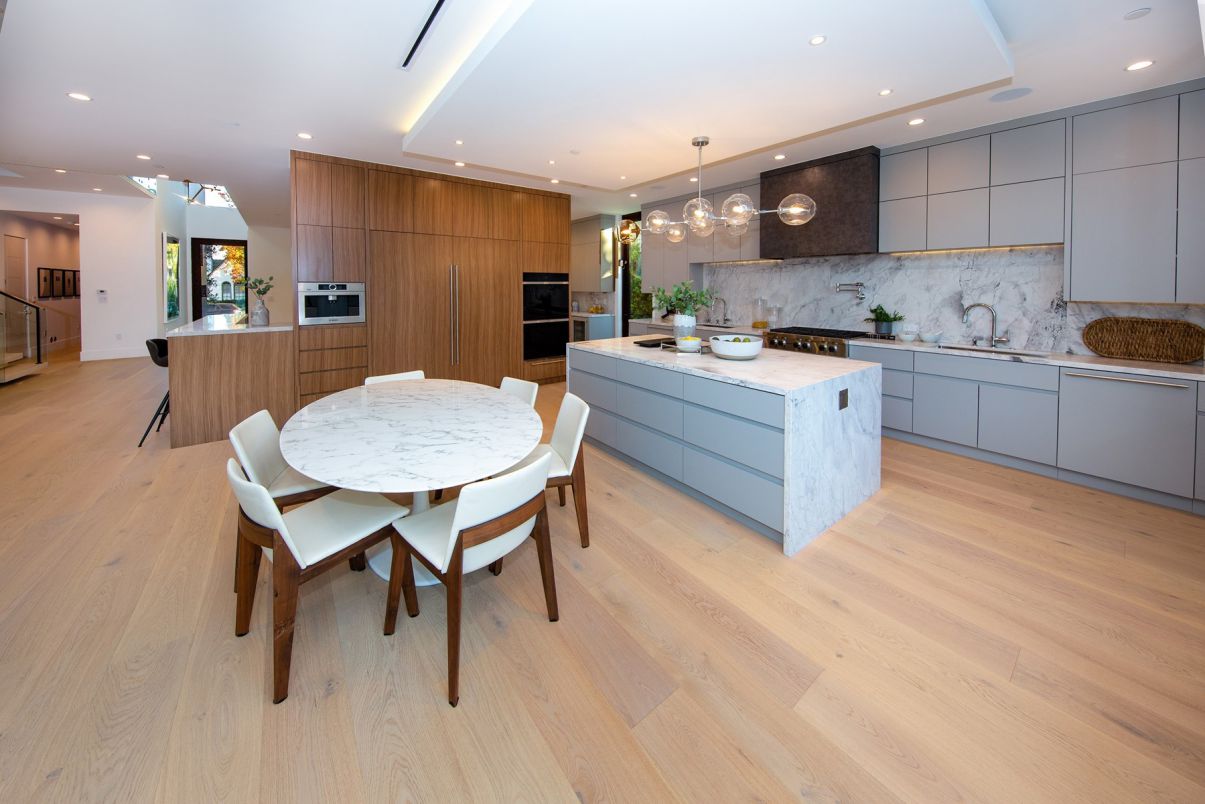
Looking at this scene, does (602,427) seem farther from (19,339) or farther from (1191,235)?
(19,339)

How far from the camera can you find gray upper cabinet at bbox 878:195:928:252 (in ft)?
14.0

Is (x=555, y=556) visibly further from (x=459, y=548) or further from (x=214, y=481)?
(x=214, y=481)

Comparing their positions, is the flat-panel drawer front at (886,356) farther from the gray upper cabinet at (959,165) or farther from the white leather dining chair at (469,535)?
the white leather dining chair at (469,535)

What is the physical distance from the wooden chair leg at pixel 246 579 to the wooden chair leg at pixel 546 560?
3.28 ft

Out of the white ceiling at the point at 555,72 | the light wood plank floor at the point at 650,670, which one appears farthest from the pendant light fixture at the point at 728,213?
the light wood plank floor at the point at 650,670

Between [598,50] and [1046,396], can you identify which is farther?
[1046,396]

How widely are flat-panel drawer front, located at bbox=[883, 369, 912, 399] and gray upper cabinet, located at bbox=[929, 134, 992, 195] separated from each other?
4.85ft

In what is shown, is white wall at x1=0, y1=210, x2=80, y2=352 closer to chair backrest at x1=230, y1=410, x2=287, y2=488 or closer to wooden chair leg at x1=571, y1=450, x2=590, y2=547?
chair backrest at x1=230, y1=410, x2=287, y2=488

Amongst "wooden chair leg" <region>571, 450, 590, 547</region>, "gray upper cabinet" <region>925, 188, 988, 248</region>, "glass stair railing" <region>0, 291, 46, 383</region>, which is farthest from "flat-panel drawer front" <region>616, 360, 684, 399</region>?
"glass stair railing" <region>0, 291, 46, 383</region>

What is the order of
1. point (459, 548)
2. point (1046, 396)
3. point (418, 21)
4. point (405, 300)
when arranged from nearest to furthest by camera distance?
1. point (459, 548)
2. point (418, 21)
3. point (1046, 396)
4. point (405, 300)

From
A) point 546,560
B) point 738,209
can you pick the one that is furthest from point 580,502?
point 738,209

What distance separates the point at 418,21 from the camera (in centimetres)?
251

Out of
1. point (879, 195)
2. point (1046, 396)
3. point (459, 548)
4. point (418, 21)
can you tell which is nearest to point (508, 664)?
point (459, 548)

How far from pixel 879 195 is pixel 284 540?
5034 millimetres
